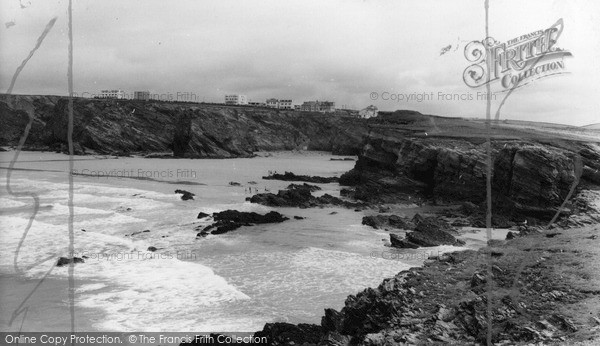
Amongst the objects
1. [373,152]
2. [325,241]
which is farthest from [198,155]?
[325,241]

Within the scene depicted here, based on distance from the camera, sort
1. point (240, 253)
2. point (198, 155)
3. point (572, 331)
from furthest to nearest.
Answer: point (198, 155) < point (240, 253) < point (572, 331)

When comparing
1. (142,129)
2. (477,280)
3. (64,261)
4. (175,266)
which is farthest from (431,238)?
(142,129)

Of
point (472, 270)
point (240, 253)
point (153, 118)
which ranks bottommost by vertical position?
point (240, 253)

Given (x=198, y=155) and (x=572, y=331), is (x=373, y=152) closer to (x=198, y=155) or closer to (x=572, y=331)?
(x=572, y=331)

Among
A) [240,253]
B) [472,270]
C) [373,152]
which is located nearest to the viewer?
[472,270]

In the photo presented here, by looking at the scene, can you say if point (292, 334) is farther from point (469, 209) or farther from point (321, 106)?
point (321, 106)
